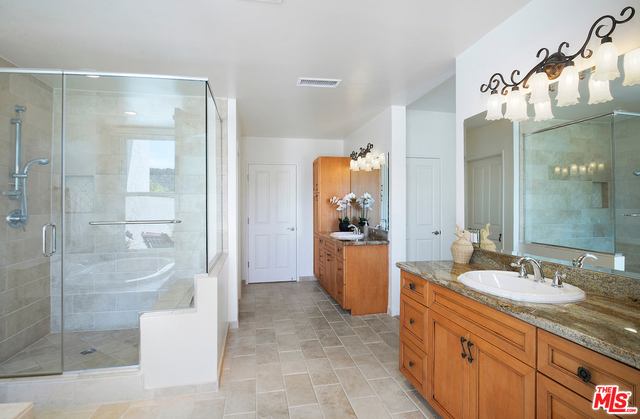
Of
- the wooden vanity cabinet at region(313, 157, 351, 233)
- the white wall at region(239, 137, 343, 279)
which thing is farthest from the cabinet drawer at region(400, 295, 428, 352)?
the white wall at region(239, 137, 343, 279)

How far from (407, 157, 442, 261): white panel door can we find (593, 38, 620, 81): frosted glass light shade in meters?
3.04

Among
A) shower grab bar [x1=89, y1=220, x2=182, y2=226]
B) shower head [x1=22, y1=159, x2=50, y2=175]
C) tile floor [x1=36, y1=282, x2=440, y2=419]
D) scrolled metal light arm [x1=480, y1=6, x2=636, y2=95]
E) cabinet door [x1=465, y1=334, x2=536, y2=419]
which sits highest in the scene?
scrolled metal light arm [x1=480, y1=6, x2=636, y2=95]

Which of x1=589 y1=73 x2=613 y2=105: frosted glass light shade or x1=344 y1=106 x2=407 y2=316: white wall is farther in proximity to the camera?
x1=344 y1=106 x2=407 y2=316: white wall

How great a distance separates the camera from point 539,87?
5.51ft

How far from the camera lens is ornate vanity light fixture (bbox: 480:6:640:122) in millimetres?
1330

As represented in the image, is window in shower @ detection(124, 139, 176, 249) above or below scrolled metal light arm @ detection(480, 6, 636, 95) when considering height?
below

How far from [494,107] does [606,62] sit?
2.18 ft

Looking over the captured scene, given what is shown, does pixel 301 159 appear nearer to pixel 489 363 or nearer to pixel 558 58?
pixel 558 58

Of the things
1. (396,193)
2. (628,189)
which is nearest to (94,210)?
(396,193)

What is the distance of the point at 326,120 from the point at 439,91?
5.13ft

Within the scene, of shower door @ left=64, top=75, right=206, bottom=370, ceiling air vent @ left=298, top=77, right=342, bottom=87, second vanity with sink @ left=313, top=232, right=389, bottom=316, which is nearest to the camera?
shower door @ left=64, top=75, right=206, bottom=370

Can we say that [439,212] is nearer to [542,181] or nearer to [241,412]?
[542,181]

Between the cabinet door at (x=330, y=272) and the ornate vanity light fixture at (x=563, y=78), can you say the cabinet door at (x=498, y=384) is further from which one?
the cabinet door at (x=330, y=272)

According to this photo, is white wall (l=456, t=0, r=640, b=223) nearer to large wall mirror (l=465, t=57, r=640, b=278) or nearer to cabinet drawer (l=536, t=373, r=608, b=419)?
large wall mirror (l=465, t=57, r=640, b=278)
